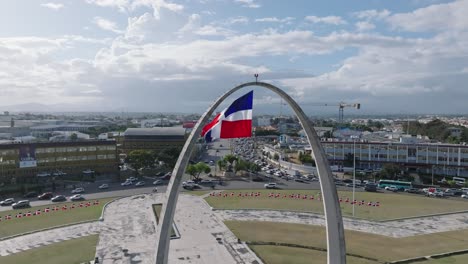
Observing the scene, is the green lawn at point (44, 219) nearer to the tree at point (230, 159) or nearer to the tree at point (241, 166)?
the tree at point (241, 166)

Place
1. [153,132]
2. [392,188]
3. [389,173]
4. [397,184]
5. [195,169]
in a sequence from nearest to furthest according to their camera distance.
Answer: [392,188], [397,184], [195,169], [389,173], [153,132]

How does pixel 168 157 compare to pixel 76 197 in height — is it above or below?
above

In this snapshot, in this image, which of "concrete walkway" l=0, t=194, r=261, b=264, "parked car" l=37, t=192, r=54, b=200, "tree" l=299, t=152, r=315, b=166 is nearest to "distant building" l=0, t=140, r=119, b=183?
"parked car" l=37, t=192, r=54, b=200

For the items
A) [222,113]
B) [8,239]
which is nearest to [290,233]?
[222,113]

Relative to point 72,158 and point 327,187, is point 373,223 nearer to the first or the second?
point 327,187

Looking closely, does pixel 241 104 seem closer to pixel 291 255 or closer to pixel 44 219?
pixel 291 255

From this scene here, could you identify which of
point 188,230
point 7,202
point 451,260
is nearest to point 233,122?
point 188,230

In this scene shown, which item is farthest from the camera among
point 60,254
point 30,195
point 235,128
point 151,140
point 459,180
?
point 151,140
